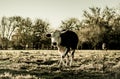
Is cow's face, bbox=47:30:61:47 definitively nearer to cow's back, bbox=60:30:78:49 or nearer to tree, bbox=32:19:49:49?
cow's back, bbox=60:30:78:49

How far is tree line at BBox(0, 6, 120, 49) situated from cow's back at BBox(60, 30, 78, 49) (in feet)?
148

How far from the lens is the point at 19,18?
350ft

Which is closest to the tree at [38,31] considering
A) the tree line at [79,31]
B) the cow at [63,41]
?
the tree line at [79,31]

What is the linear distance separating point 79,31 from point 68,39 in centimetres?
6946

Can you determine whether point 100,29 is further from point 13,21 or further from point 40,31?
point 13,21

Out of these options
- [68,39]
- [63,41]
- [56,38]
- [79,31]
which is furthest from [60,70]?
[79,31]

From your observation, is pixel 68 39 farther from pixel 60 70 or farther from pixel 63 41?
pixel 60 70

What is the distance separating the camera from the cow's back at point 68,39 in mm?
16219

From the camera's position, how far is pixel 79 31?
281 feet

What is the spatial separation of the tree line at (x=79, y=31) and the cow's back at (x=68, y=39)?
4501cm

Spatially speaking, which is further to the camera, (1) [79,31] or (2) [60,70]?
(1) [79,31]

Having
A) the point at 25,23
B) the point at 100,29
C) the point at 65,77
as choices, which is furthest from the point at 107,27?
the point at 65,77

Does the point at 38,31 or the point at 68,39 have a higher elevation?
the point at 68,39

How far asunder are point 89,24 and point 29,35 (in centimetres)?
2498
